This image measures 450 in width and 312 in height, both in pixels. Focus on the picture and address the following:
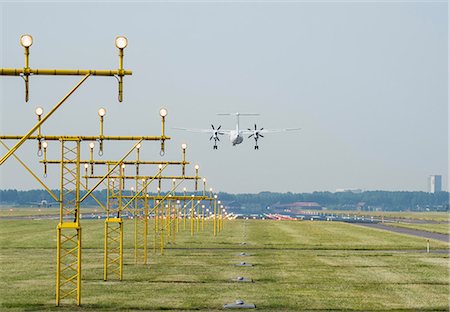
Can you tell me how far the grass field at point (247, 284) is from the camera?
128ft

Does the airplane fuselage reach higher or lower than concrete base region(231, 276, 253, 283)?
higher

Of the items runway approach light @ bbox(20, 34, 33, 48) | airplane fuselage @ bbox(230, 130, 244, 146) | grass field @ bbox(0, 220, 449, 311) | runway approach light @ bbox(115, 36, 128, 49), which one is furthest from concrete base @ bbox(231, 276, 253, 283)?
airplane fuselage @ bbox(230, 130, 244, 146)

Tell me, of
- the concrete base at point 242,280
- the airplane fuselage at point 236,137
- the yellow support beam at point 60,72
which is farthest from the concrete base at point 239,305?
the airplane fuselage at point 236,137

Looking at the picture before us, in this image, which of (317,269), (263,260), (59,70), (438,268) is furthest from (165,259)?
(59,70)

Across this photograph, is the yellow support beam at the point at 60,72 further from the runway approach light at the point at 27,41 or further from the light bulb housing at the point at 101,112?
the light bulb housing at the point at 101,112

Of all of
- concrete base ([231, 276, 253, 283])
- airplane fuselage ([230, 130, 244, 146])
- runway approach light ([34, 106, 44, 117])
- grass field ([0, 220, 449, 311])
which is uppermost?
airplane fuselage ([230, 130, 244, 146])

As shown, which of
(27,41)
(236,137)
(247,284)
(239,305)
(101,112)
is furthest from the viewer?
(236,137)

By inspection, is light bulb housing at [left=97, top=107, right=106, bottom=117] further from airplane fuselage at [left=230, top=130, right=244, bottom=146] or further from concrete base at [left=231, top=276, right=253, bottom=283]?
airplane fuselage at [left=230, top=130, right=244, bottom=146]

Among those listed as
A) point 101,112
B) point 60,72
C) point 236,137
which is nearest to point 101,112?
point 101,112

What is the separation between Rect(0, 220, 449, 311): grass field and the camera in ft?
128

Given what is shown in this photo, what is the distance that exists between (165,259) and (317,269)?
13.5 meters

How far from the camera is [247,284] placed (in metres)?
46.4

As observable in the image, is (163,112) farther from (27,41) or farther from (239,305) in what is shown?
(27,41)

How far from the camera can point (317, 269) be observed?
188 feet
